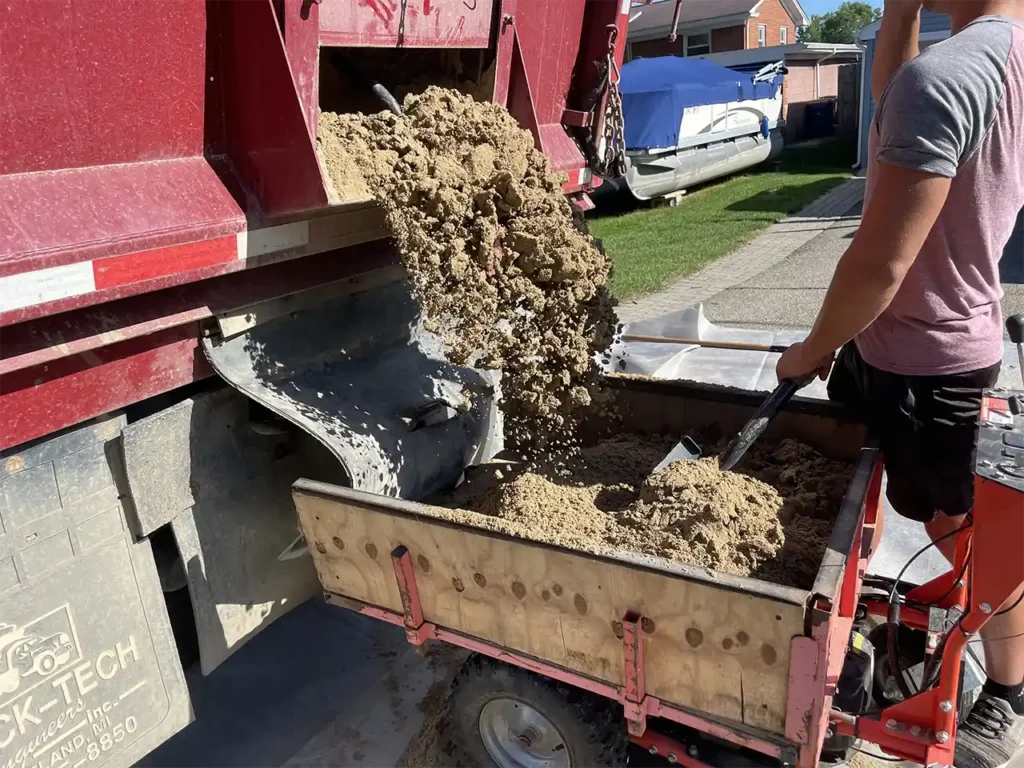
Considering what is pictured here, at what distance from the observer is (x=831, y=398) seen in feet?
9.69

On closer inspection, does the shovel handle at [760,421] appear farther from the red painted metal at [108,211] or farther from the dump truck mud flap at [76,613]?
the dump truck mud flap at [76,613]

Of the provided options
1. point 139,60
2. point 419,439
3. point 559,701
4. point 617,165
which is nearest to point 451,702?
point 559,701

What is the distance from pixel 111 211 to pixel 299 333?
2.83 feet

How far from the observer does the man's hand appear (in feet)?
8.06

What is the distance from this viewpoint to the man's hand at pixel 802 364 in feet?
8.06

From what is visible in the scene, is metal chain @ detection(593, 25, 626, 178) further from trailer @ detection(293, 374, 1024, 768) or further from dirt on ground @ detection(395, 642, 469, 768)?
dirt on ground @ detection(395, 642, 469, 768)

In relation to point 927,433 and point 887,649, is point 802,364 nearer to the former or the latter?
point 927,433

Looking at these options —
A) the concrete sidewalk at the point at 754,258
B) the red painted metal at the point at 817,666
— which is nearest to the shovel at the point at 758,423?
the red painted metal at the point at 817,666

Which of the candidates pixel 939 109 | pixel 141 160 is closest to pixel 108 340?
pixel 141 160

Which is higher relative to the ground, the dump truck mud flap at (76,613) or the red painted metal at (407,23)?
the red painted metal at (407,23)

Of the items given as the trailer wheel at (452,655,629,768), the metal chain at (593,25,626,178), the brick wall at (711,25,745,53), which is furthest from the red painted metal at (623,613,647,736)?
the brick wall at (711,25,745,53)

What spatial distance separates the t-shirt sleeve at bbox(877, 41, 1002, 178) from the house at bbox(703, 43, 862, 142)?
2116cm

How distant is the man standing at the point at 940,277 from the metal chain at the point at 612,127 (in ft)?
4.12

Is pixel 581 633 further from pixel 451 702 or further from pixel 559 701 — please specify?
pixel 451 702
